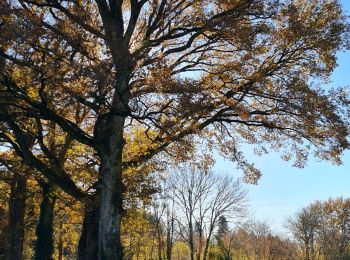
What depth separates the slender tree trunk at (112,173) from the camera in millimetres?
13773

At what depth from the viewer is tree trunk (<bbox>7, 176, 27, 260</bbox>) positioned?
2405 centimetres

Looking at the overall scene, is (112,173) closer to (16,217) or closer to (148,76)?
(148,76)

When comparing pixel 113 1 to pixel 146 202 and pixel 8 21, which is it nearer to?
pixel 8 21

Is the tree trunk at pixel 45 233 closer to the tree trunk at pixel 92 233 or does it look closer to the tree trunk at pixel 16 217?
the tree trunk at pixel 16 217

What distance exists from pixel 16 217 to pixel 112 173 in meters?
12.9

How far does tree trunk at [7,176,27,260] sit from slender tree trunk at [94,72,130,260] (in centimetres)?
1014

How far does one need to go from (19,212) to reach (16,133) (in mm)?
11662

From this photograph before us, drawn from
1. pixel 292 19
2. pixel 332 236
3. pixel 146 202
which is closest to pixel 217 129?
pixel 146 202


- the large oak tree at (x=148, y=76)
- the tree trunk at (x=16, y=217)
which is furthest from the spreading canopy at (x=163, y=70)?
the tree trunk at (x=16, y=217)

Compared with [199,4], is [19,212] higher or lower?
lower

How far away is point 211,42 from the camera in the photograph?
1667 centimetres

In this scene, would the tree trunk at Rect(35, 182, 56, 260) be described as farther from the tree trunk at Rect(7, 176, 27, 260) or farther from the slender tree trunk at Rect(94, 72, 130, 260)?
the slender tree trunk at Rect(94, 72, 130, 260)

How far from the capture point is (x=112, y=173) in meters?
14.7

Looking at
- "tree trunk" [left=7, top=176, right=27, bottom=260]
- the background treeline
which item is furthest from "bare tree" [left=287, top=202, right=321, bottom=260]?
"tree trunk" [left=7, top=176, right=27, bottom=260]
